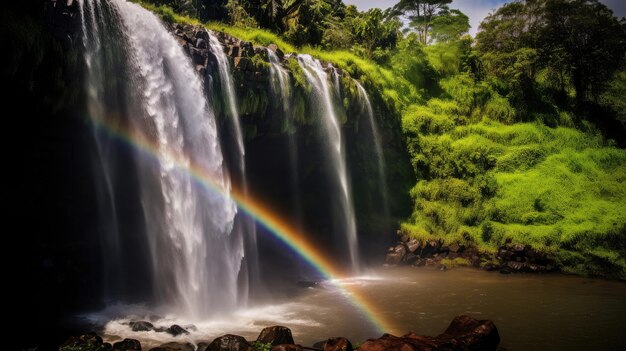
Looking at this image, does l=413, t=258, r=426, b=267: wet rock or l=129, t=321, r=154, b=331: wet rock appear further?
l=413, t=258, r=426, b=267: wet rock

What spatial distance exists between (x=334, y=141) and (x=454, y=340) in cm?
1247

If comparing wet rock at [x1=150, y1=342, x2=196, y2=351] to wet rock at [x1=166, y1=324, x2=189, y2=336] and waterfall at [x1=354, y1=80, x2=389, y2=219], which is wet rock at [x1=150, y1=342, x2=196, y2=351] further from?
waterfall at [x1=354, y1=80, x2=389, y2=219]

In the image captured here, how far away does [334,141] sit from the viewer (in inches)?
746

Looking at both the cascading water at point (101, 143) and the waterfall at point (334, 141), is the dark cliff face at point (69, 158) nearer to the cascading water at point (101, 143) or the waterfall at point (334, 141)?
the cascading water at point (101, 143)

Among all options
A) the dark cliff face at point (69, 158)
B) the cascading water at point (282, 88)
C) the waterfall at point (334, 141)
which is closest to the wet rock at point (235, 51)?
the dark cliff face at point (69, 158)

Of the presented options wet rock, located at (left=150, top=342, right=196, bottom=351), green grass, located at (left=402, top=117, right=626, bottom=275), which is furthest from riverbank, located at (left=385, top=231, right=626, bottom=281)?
wet rock, located at (left=150, top=342, right=196, bottom=351)

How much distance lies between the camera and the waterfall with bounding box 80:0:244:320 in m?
12.5

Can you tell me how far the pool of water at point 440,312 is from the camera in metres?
9.53

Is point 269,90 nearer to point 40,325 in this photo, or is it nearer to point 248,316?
point 248,316

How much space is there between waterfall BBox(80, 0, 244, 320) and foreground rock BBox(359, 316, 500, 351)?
6.56 meters

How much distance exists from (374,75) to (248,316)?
669 inches

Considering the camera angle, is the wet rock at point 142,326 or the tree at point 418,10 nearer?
the wet rock at point 142,326

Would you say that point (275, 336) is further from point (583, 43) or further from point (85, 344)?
point (583, 43)

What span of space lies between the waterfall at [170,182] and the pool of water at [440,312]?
1.12 m
